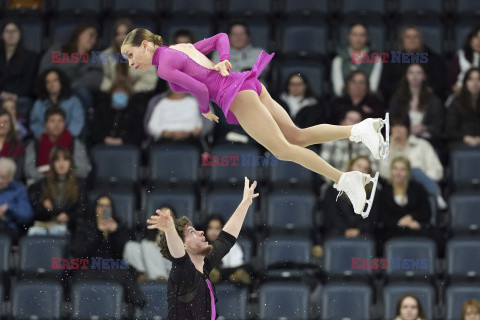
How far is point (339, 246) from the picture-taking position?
35.9 ft

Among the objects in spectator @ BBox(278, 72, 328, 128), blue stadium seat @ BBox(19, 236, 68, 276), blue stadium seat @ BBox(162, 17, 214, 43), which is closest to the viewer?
blue stadium seat @ BBox(19, 236, 68, 276)

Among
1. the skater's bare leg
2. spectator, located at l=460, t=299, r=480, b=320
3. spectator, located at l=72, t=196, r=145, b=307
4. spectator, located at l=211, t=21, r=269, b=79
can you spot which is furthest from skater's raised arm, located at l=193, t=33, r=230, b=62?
spectator, located at l=211, t=21, r=269, b=79

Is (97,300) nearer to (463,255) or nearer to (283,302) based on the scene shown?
(283,302)

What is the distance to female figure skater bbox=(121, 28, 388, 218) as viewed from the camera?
Result: 326 inches

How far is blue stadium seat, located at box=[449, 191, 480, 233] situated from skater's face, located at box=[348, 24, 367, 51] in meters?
1.95

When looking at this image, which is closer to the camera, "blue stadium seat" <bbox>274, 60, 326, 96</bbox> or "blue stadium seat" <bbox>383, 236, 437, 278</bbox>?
"blue stadium seat" <bbox>383, 236, 437, 278</bbox>

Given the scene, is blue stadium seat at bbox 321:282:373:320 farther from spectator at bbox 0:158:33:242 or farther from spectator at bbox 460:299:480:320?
spectator at bbox 0:158:33:242

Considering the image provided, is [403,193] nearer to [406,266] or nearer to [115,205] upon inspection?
[406,266]

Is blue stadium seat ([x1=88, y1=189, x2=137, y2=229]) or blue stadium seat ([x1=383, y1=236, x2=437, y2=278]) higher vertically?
blue stadium seat ([x1=88, y1=189, x2=137, y2=229])

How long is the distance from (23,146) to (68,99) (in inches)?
25.1

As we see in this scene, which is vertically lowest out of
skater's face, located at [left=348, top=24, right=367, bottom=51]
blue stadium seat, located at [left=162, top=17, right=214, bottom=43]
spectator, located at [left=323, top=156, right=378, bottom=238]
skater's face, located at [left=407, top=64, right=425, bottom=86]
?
spectator, located at [left=323, top=156, right=378, bottom=238]

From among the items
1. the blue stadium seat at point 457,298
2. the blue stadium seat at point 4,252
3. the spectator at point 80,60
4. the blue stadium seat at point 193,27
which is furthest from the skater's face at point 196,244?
the blue stadium seat at point 193,27

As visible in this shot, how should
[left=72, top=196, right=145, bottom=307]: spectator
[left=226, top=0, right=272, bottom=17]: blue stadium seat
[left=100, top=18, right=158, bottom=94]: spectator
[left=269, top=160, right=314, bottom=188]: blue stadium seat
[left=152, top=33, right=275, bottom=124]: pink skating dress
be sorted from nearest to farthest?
[left=152, top=33, right=275, bottom=124]: pink skating dress, [left=72, top=196, right=145, bottom=307]: spectator, [left=269, top=160, right=314, bottom=188]: blue stadium seat, [left=100, top=18, right=158, bottom=94]: spectator, [left=226, top=0, right=272, bottom=17]: blue stadium seat

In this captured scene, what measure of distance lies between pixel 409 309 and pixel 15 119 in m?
4.36
